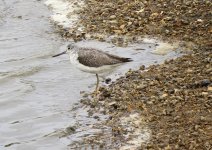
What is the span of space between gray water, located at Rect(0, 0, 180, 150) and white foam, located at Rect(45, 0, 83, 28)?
33 centimetres

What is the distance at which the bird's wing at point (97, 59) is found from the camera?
11.3 metres

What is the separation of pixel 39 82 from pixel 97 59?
204 cm

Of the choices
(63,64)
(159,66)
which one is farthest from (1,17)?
(159,66)

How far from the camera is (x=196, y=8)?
15578mm

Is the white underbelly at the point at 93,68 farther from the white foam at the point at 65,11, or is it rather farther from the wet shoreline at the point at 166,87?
the white foam at the point at 65,11

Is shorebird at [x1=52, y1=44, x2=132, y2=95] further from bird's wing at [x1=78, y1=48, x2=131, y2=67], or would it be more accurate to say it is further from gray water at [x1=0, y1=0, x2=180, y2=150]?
gray water at [x1=0, y1=0, x2=180, y2=150]

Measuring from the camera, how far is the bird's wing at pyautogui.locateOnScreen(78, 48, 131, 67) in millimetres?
11336

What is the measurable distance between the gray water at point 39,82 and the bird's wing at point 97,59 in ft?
2.71

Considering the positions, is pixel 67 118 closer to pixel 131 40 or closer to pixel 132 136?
pixel 132 136

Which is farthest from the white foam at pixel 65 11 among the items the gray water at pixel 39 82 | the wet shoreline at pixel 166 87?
the wet shoreline at pixel 166 87

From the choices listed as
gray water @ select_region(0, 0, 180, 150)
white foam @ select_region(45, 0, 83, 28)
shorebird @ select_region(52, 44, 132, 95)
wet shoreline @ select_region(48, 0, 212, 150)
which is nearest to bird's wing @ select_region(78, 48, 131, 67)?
shorebird @ select_region(52, 44, 132, 95)

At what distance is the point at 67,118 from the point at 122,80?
1.78 m

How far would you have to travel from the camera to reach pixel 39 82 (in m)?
12.9

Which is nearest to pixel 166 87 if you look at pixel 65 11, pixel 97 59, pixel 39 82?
pixel 97 59
